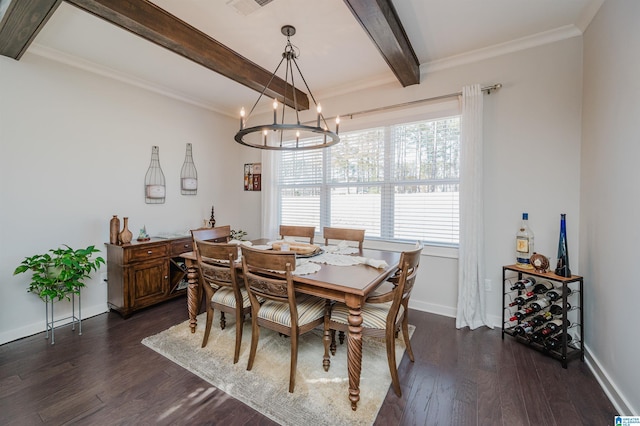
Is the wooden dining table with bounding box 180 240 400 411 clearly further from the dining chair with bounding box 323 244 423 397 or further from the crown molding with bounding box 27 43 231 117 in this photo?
the crown molding with bounding box 27 43 231 117

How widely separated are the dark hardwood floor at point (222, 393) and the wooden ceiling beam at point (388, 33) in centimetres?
259

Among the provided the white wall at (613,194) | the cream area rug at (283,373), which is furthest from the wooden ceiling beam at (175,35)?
the white wall at (613,194)

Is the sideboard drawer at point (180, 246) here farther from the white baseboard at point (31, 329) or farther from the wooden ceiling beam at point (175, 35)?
the wooden ceiling beam at point (175, 35)

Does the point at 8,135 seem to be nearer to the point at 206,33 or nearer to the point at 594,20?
the point at 206,33

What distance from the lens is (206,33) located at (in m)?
2.41

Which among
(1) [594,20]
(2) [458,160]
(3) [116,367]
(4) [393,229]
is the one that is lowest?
(3) [116,367]

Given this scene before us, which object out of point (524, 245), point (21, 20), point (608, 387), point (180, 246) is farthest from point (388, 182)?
point (21, 20)

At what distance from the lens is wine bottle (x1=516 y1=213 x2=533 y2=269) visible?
95.9 inches

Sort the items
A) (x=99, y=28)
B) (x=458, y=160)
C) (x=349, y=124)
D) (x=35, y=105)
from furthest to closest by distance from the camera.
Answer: (x=349, y=124)
(x=458, y=160)
(x=35, y=105)
(x=99, y=28)

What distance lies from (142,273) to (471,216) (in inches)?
141

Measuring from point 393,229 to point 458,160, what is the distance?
1056 mm

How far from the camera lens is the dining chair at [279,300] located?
66.7 inches

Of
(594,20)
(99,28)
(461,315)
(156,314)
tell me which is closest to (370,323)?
(461,315)

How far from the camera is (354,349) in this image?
1.63m
